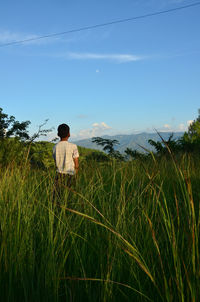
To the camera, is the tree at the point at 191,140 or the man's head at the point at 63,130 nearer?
the man's head at the point at 63,130

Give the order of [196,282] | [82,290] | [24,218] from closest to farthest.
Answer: [196,282]
[82,290]
[24,218]

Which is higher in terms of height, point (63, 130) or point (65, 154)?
point (63, 130)

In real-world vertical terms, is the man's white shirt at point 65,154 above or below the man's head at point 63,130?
below

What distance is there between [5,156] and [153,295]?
7.10m

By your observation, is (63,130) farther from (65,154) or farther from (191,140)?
(191,140)

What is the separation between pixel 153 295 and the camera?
210 cm

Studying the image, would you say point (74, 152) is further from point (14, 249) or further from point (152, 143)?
point (152, 143)

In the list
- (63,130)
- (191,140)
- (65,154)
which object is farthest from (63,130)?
(191,140)

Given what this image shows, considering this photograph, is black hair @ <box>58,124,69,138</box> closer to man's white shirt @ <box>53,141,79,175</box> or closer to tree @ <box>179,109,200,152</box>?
man's white shirt @ <box>53,141,79,175</box>

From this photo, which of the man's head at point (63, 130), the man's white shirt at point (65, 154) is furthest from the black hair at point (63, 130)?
the man's white shirt at point (65, 154)

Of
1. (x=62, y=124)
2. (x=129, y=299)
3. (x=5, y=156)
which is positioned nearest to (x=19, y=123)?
(x=5, y=156)

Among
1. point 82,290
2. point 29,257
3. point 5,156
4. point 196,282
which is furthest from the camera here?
point 5,156

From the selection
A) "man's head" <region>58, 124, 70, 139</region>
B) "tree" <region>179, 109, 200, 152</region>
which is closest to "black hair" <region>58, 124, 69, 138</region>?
"man's head" <region>58, 124, 70, 139</region>

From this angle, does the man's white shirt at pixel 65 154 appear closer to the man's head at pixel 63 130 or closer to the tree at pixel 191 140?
the man's head at pixel 63 130
